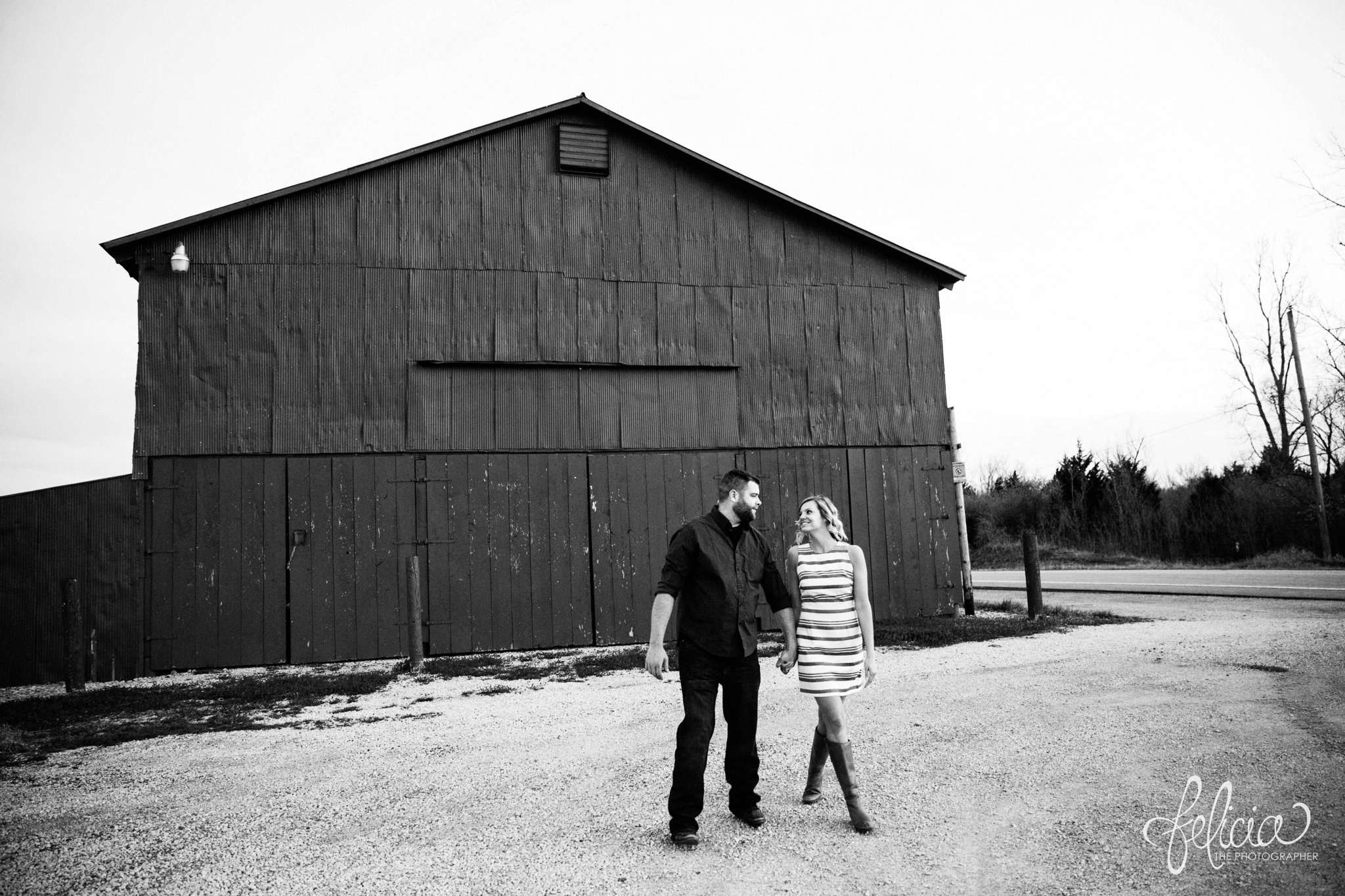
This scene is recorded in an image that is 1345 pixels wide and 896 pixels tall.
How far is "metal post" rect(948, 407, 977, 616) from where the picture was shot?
46.1 feet

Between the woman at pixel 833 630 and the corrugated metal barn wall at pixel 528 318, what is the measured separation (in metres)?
8.21

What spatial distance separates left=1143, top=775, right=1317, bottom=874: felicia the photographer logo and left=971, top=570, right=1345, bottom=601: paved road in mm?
12058

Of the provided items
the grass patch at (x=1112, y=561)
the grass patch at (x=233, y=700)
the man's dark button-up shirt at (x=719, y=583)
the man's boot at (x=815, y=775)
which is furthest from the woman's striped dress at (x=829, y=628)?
the grass patch at (x=1112, y=561)

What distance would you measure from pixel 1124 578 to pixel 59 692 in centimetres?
2132

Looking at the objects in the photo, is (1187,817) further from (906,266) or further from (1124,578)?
(1124,578)

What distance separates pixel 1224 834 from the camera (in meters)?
4.32

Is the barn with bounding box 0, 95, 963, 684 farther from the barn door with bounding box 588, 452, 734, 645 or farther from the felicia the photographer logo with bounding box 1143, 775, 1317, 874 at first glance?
the felicia the photographer logo with bounding box 1143, 775, 1317, 874

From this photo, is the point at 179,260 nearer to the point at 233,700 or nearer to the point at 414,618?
the point at 414,618

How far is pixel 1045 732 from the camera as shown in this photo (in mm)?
6383

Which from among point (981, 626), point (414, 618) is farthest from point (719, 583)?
point (981, 626)

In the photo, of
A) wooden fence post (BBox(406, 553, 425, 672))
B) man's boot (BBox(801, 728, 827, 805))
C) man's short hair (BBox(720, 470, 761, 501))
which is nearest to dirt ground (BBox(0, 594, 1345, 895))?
man's boot (BBox(801, 728, 827, 805))

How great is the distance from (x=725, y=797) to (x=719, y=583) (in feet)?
4.82

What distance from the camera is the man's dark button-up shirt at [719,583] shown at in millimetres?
4691

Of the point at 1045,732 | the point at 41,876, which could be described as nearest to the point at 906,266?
the point at 1045,732
